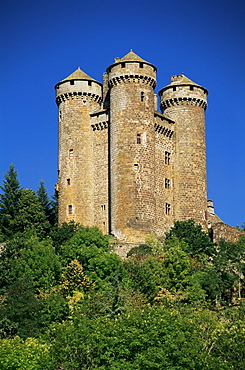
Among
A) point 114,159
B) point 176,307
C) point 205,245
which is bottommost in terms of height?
point 176,307

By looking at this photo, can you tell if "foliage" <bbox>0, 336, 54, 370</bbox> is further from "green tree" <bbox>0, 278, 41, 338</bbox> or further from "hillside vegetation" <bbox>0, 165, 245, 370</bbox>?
"green tree" <bbox>0, 278, 41, 338</bbox>

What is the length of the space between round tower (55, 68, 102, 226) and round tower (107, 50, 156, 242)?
138 inches

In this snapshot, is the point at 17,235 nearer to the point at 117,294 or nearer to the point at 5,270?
the point at 5,270

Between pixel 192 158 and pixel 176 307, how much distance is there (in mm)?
23543

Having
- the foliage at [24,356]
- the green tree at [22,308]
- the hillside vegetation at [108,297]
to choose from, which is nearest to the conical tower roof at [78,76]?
the hillside vegetation at [108,297]

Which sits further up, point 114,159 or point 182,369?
point 114,159

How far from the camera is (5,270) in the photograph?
7212cm

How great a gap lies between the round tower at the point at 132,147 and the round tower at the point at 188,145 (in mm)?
4285

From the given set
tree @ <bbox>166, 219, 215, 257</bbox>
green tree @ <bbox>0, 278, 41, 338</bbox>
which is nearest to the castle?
tree @ <bbox>166, 219, 215, 257</bbox>

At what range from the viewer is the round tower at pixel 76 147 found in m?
85.4

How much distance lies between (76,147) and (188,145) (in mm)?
10358

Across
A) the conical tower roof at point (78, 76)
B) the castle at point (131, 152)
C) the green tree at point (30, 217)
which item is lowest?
the green tree at point (30, 217)

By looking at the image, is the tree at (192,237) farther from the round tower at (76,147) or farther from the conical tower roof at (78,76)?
the conical tower roof at (78,76)

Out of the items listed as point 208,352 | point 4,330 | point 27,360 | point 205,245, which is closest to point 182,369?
point 208,352
